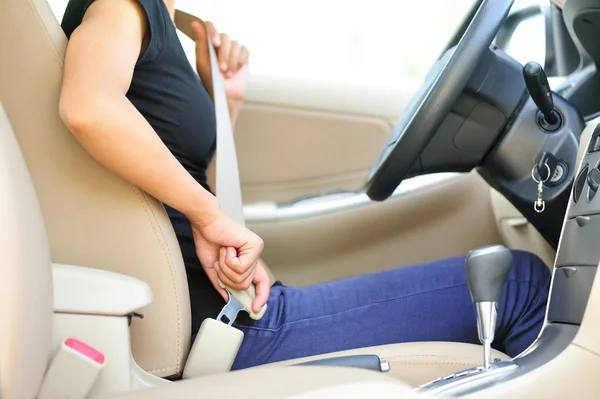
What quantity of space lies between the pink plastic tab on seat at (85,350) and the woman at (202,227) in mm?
211

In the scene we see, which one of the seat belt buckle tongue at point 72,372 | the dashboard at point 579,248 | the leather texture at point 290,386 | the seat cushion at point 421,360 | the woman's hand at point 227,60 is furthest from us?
the woman's hand at point 227,60

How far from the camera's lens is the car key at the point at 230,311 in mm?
1027

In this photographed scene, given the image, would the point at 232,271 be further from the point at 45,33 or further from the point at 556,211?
the point at 556,211

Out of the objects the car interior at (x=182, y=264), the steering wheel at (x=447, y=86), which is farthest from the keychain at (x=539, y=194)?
the steering wheel at (x=447, y=86)

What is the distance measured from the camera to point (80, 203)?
0.92m

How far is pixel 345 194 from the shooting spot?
1.79m

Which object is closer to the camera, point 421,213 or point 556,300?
point 556,300

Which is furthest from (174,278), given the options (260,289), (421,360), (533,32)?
(533,32)

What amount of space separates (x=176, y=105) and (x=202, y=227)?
0.60 ft

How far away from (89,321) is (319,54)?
3.98ft

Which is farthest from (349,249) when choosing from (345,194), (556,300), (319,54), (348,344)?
(556,300)

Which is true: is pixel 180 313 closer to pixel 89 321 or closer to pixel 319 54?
pixel 89 321

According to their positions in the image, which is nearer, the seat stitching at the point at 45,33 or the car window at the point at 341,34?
the seat stitching at the point at 45,33

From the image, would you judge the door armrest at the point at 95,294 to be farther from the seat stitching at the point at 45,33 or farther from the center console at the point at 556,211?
the center console at the point at 556,211
